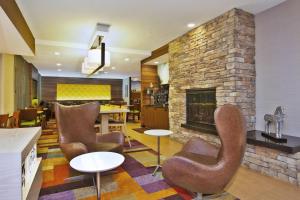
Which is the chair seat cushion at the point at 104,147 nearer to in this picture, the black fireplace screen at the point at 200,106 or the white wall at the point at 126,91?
the black fireplace screen at the point at 200,106

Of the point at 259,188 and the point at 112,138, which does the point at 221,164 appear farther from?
the point at 112,138

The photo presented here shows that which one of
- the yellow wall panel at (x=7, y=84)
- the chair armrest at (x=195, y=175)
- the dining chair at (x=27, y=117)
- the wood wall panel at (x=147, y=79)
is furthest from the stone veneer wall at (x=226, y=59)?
the yellow wall panel at (x=7, y=84)

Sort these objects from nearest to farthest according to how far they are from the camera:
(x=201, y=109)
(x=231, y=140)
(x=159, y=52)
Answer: (x=231, y=140), (x=201, y=109), (x=159, y=52)

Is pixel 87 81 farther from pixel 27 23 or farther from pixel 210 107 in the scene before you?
pixel 210 107

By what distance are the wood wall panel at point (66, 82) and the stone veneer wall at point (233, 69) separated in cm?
833

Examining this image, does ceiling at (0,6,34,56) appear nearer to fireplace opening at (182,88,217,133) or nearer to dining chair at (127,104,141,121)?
fireplace opening at (182,88,217,133)

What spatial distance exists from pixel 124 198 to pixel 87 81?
1037cm

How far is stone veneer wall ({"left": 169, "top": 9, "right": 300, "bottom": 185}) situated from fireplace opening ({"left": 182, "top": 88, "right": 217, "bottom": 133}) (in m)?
0.15

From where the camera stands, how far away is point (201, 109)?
419 cm

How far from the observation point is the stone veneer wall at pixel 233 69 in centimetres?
280

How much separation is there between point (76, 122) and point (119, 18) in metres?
2.07

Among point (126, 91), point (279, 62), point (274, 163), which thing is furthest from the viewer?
point (126, 91)

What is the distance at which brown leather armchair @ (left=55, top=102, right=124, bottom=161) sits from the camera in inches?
116

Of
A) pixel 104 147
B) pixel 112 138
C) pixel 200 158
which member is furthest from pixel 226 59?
pixel 104 147
